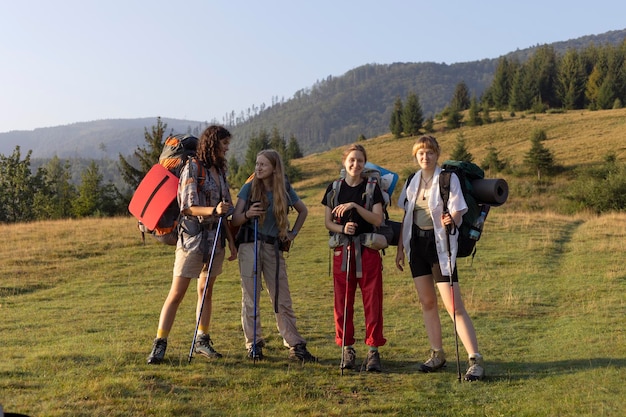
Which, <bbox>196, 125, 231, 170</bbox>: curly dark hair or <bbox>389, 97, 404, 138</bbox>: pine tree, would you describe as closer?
<bbox>196, 125, 231, 170</bbox>: curly dark hair

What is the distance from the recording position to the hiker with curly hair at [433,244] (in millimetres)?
6102

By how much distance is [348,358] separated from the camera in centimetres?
648

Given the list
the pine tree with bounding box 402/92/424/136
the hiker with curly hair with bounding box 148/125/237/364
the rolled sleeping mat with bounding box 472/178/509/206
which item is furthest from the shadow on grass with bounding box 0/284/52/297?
the pine tree with bounding box 402/92/424/136

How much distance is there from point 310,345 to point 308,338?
0.44m

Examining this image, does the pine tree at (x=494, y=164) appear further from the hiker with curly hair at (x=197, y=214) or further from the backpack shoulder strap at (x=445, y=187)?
the hiker with curly hair at (x=197, y=214)

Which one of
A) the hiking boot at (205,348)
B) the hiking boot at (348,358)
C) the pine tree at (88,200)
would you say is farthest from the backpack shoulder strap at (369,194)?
the pine tree at (88,200)

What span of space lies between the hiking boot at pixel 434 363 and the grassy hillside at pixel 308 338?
131mm

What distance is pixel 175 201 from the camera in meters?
6.54

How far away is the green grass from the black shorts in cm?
110

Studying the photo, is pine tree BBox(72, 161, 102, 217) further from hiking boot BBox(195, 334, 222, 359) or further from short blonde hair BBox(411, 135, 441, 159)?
short blonde hair BBox(411, 135, 441, 159)

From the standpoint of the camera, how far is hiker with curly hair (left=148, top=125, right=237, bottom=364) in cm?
620

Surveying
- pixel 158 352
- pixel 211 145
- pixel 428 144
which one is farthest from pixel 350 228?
pixel 158 352

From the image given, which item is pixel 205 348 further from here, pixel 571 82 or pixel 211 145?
pixel 571 82

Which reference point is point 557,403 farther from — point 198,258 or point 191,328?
point 191,328
